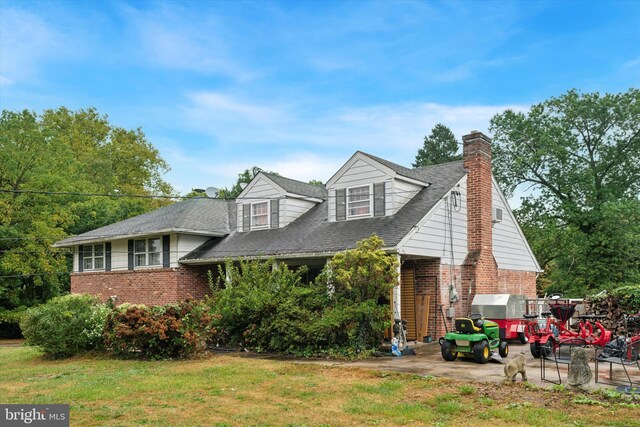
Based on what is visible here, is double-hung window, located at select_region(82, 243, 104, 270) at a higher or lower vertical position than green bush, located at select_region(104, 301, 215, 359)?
higher

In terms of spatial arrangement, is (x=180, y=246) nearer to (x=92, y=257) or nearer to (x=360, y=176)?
(x=92, y=257)

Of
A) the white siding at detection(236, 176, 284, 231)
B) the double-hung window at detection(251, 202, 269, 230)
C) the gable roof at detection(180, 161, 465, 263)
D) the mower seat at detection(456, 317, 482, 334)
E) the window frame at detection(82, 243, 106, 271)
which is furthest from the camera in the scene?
the window frame at detection(82, 243, 106, 271)

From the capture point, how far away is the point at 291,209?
71.2 ft

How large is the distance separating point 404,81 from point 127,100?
9135 mm

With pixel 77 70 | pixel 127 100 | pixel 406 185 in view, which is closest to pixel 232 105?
pixel 127 100

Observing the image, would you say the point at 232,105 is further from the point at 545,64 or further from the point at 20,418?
the point at 20,418

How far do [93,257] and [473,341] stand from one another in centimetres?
1795

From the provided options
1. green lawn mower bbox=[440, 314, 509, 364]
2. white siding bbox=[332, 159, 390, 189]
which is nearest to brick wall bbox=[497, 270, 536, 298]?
white siding bbox=[332, 159, 390, 189]

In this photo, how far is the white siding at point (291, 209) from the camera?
21.4 meters

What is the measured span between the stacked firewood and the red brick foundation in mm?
13532

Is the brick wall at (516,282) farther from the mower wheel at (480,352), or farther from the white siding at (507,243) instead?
the mower wheel at (480,352)

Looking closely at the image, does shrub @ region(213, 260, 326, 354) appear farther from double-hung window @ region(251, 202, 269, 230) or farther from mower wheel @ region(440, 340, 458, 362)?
double-hung window @ region(251, 202, 269, 230)

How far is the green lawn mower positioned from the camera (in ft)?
41.5

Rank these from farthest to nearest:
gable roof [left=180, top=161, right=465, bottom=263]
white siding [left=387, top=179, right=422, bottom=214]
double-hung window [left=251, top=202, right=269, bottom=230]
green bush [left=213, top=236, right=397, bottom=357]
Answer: double-hung window [left=251, top=202, right=269, bottom=230]
white siding [left=387, top=179, right=422, bottom=214]
gable roof [left=180, top=161, right=465, bottom=263]
green bush [left=213, top=236, right=397, bottom=357]
